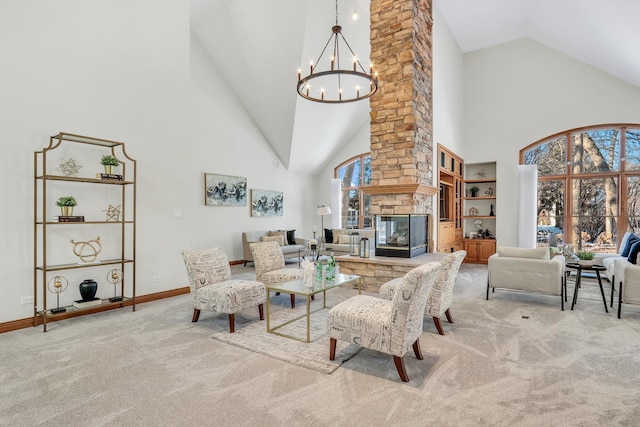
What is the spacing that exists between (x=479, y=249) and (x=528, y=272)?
4235 mm

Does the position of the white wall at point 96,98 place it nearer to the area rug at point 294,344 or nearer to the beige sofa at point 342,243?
the area rug at point 294,344

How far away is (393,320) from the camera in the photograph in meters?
2.54

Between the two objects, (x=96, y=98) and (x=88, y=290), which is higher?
(x=96, y=98)

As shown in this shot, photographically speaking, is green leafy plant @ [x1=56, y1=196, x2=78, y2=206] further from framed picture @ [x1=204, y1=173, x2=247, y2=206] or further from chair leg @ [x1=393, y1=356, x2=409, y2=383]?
chair leg @ [x1=393, y1=356, x2=409, y2=383]

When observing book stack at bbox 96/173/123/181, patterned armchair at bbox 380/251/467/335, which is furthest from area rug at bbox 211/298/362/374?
book stack at bbox 96/173/123/181

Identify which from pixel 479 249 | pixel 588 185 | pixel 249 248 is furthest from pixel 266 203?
pixel 588 185

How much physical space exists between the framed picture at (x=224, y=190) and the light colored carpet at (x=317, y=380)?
13.3ft

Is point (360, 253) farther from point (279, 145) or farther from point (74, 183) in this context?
point (279, 145)

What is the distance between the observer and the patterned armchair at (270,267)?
14.6 ft

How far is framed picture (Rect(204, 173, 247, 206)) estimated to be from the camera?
753 cm

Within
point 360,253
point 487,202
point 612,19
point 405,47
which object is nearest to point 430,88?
point 405,47

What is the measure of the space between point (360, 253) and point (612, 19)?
529 cm

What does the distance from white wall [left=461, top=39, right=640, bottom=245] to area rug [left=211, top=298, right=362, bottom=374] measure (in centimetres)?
685

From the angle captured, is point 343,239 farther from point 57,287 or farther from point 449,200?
point 57,287
